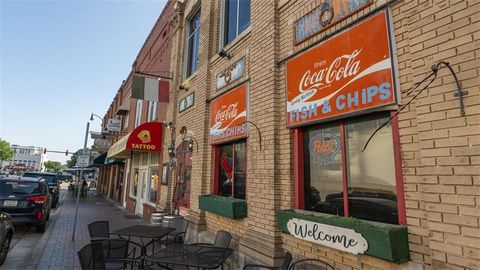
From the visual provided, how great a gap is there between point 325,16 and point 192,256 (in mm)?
3914

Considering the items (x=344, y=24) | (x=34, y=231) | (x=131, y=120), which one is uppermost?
(x=131, y=120)

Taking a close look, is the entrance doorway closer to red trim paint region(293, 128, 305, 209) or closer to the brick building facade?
the brick building facade

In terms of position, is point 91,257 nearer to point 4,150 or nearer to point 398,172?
point 398,172

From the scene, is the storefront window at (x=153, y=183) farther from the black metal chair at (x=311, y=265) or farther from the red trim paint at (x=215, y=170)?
the black metal chair at (x=311, y=265)

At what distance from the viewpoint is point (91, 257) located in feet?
12.9

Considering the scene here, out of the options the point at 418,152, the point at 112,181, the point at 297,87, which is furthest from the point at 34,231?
the point at 112,181

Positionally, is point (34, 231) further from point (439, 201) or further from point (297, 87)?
point (439, 201)

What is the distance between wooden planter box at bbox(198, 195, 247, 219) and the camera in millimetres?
5680

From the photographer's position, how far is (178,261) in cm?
405

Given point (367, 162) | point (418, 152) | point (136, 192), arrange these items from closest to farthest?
point (418, 152) → point (367, 162) → point (136, 192)

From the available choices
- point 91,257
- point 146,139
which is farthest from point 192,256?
point 146,139

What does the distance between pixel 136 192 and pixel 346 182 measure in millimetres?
13894

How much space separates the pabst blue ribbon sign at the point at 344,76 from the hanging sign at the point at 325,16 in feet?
0.82

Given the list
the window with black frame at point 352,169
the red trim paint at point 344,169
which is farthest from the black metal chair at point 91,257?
the red trim paint at point 344,169
